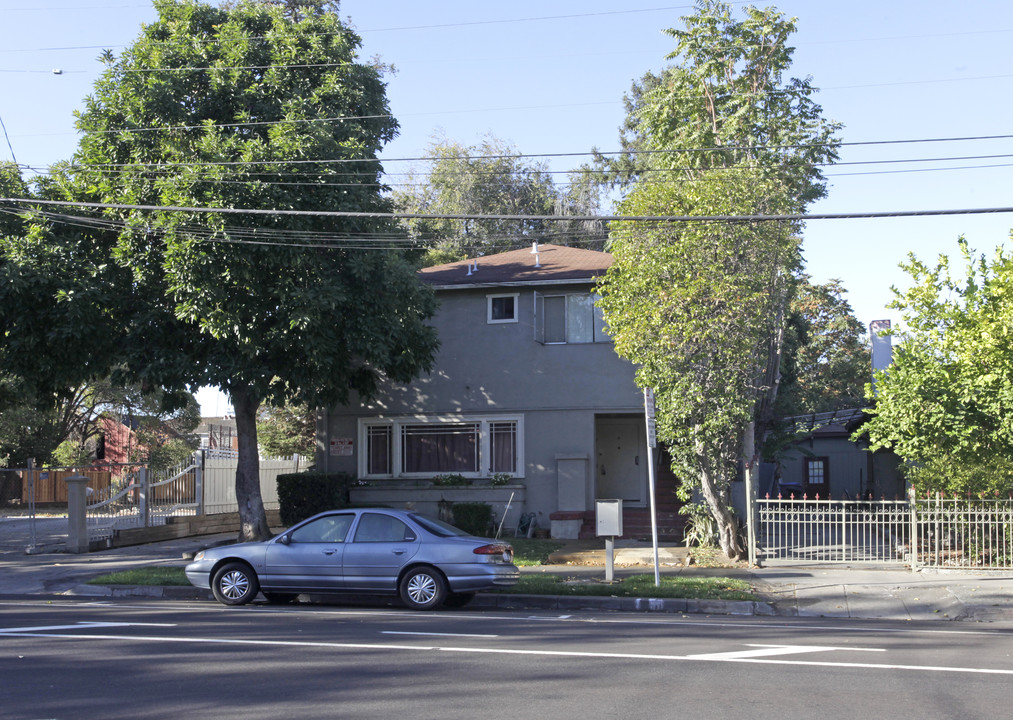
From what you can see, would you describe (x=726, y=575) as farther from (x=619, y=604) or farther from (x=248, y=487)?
(x=248, y=487)

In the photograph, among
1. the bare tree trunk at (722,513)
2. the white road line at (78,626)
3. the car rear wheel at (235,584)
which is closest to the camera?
the white road line at (78,626)

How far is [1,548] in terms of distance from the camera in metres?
19.9

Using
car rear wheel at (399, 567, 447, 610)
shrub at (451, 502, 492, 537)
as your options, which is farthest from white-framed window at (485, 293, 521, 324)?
car rear wheel at (399, 567, 447, 610)

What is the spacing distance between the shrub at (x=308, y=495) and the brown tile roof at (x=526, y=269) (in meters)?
5.34

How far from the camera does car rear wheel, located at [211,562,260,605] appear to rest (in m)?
12.7

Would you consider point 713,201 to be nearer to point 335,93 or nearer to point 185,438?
point 335,93

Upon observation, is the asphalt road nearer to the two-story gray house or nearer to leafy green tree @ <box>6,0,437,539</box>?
leafy green tree @ <box>6,0,437,539</box>

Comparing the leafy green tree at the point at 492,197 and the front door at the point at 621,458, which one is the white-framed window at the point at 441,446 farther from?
the leafy green tree at the point at 492,197

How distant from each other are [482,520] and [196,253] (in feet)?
28.7

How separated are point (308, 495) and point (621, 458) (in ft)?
25.0

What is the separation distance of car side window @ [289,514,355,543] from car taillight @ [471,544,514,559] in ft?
6.00

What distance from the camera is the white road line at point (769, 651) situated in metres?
8.45

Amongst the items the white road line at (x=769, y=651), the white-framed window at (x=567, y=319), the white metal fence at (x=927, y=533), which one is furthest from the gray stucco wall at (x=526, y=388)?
the white road line at (x=769, y=651)

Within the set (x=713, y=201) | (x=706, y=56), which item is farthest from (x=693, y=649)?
(x=706, y=56)
